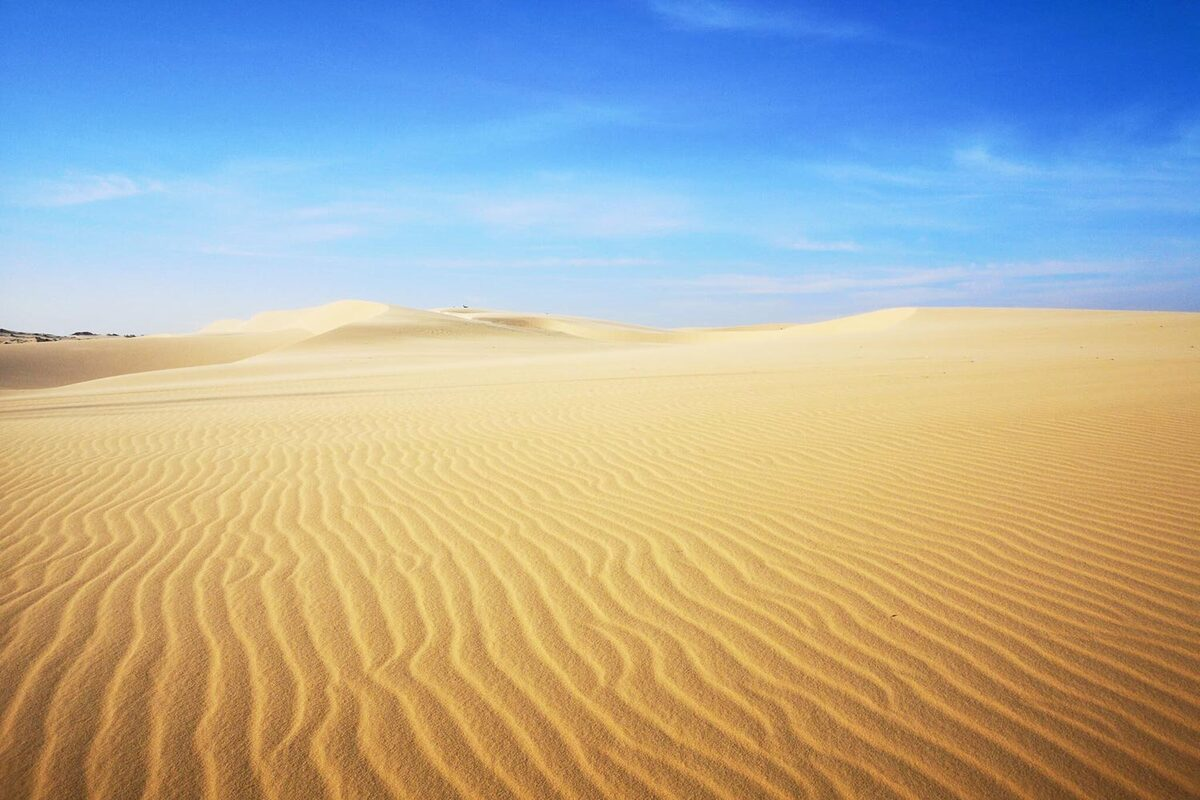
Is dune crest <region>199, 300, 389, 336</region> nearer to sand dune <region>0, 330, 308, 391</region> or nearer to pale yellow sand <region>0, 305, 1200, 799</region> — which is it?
sand dune <region>0, 330, 308, 391</region>

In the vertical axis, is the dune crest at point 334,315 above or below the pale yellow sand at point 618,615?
above

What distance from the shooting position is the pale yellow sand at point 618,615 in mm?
2406

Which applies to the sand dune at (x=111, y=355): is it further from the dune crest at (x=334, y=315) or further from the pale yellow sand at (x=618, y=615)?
the pale yellow sand at (x=618, y=615)

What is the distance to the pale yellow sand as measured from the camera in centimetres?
241

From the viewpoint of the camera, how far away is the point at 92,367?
118 ft

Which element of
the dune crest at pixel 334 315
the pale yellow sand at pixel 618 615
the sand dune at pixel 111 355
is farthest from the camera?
the dune crest at pixel 334 315

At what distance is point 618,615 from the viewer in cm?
348

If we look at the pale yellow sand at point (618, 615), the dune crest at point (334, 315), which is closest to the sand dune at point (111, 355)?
the dune crest at point (334, 315)

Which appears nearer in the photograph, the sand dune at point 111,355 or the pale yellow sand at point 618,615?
the pale yellow sand at point 618,615

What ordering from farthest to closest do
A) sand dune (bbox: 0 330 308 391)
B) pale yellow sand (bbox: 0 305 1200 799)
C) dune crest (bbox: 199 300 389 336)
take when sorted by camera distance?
1. dune crest (bbox: 199 300 389 336)
2. sand dune (bbox: 0 330 308 391)
3. pale yellow sand (bbox: 0 305 1200 799)

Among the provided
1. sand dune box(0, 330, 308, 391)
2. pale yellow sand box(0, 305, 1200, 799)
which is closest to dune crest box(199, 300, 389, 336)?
sand dune box(0, 330, 308, 391)

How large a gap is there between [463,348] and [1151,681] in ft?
115

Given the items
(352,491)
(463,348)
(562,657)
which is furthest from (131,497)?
(463,348)

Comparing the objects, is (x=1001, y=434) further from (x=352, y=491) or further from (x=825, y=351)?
(x=825, y=351)
